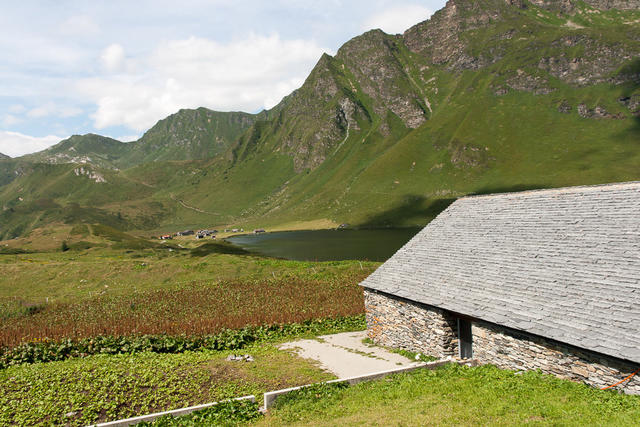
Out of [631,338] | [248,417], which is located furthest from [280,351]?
[631,338]

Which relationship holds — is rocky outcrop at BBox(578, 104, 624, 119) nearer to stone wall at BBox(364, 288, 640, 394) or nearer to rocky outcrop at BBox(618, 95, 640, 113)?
rocky outcrop at BBox(618, 95, 640, 113)

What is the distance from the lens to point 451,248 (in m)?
22.5

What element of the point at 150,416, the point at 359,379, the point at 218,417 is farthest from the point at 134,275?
the point at 359,379

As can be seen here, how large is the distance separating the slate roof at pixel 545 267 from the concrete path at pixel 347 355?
3660 millimetres

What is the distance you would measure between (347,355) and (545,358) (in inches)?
414

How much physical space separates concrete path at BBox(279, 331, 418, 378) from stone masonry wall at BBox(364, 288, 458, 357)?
95 centimetres

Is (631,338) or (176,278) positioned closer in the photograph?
(631,338)

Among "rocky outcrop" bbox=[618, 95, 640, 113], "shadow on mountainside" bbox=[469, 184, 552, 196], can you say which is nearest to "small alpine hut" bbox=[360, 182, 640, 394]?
"shadow on mountainside" bbox=[469, 184, 552, 196]

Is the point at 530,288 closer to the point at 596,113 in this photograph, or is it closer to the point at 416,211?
the point at 416,211

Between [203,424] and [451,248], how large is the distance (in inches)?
638

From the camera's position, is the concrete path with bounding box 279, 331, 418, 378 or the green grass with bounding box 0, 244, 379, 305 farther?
the green grass with bounding box 0, 244, 379, 305

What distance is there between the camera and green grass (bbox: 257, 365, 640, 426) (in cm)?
1019

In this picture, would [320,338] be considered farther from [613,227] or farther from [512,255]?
[613,227]

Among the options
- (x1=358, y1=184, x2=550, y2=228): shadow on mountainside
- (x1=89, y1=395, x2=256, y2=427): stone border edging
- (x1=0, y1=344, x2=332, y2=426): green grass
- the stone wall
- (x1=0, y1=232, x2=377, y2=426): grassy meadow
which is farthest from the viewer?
(x1=358, y1=184, x2=550, y2=228): shadow on mountainside
